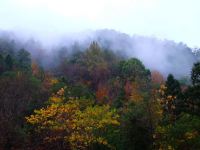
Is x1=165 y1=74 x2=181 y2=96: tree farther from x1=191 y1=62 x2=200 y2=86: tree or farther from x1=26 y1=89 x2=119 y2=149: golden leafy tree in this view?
x1=26 y1=89 x2=119 y2=149: golden leafy tree

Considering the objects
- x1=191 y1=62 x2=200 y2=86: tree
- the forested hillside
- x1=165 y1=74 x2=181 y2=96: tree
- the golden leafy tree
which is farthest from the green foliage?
x1=165 y1=74 x2=181 y2=96: tree

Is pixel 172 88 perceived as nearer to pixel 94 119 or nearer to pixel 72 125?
pixel 94 119

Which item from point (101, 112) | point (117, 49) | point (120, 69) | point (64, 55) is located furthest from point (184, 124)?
point (117, 49)

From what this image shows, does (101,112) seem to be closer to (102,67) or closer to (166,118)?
(166,118)

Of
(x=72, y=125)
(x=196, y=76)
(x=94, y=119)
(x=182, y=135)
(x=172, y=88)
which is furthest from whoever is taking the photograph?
(x=172, y=88)

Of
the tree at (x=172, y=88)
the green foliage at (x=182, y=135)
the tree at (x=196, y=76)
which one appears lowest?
the green foliage at (x=182, y=135)

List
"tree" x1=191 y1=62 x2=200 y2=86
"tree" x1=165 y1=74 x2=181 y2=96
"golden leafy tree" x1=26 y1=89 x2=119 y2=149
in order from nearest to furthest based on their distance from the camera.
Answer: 1. "golden leafy tree" x1=26 y1=89 x2=119 y2=149
2. "tree" x1=191 y1=62 x2=200 y2=86
3. "tree" x1=165 y1=74 x2=181 y2=96

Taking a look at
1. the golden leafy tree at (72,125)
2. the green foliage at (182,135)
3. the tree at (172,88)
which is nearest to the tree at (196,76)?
the tree at (172,88)

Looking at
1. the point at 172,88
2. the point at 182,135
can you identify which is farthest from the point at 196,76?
the point at 182,135

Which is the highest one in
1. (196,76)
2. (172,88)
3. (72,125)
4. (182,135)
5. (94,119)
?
(196,76)

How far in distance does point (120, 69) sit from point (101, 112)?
124 feet

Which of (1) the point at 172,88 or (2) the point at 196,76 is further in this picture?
(1) the point at 172,88

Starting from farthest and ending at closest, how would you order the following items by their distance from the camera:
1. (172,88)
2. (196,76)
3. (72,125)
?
(172,88) < (196,76) < (72,125)

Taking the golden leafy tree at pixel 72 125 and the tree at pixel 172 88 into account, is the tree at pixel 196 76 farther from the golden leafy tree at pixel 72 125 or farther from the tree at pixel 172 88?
the golden leafy tree at pixel 72 125
